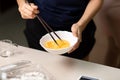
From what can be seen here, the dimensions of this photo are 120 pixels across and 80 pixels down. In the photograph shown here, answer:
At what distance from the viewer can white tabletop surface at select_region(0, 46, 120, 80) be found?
3.01ft

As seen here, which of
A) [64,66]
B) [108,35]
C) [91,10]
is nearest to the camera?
[64,66]

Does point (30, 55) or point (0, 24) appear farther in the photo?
point (0, 24)

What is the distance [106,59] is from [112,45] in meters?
0.12

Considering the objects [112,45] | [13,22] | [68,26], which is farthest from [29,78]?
[13,22]

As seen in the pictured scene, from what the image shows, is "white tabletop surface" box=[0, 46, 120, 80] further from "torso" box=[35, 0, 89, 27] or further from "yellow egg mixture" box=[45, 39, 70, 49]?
"torso" box=[35, 0, 89, 27]

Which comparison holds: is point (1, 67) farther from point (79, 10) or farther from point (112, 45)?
point (112, 45)

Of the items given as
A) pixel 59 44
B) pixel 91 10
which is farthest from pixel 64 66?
pixel 91 10

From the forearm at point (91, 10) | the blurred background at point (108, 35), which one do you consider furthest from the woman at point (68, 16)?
the blurred background at point (108, 35)

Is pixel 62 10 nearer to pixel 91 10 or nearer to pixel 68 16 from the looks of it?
pixel 68 16

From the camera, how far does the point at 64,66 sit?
969 mm

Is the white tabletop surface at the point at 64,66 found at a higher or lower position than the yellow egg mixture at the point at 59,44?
lower

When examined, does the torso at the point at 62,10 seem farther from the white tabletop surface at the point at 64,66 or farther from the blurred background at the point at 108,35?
the blurred background at the point at 108,35

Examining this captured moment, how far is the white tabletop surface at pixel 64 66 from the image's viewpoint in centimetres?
92

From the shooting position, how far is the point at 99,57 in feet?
5.71
